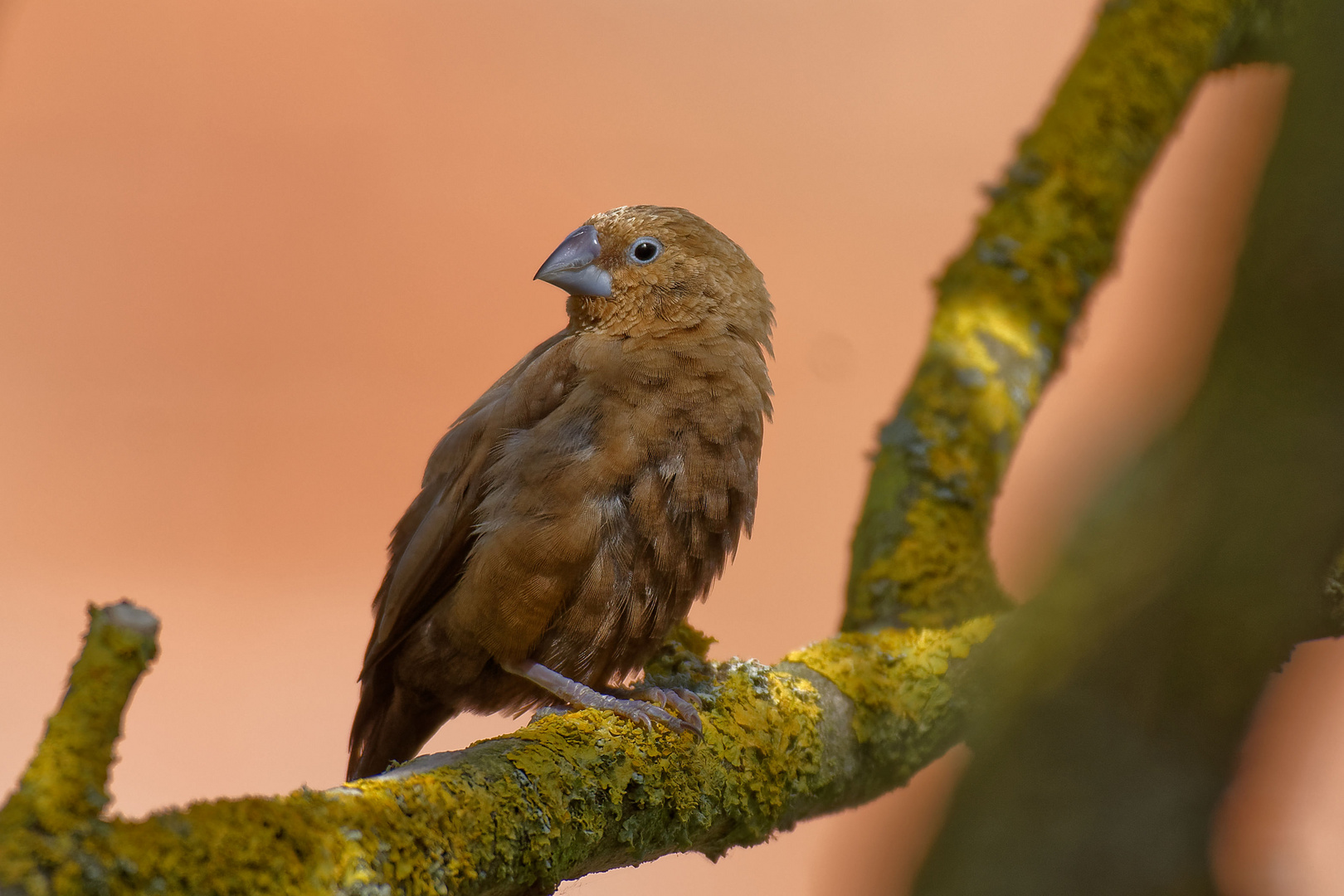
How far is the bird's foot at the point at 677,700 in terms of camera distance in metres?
2.33

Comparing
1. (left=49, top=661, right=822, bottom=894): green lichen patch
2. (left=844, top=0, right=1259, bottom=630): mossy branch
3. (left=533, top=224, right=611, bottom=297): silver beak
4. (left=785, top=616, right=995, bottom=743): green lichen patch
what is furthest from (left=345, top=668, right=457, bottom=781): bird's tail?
(left=844, top=0, right=1259, bottom=630): mossy branch

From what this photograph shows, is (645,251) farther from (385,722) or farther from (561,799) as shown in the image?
(561,799)

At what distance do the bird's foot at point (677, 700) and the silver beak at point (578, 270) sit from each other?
3.39ft

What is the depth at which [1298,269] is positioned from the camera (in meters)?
1.94

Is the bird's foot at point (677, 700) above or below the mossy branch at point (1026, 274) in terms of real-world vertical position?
below

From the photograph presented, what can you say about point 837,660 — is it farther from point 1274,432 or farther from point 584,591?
point 1274,432

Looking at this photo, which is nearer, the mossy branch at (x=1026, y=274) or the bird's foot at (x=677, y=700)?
the bird's foot at (x=677, y=700)

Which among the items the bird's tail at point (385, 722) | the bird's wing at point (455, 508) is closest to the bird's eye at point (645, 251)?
the bird's wing at point (455, 508)

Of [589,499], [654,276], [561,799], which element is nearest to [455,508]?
[589,499]

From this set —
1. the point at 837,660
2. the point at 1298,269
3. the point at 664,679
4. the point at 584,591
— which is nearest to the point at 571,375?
the point at 584,591

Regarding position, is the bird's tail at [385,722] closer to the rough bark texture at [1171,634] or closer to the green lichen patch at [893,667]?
the green lichen patch at [893,667]

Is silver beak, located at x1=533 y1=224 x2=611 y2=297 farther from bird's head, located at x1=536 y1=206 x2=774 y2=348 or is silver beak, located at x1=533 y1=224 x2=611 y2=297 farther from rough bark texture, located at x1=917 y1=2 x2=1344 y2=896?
rough bark texture, located at x1=917 y1=2 x2=1344 y2=896

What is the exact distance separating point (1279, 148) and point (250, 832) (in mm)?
2143

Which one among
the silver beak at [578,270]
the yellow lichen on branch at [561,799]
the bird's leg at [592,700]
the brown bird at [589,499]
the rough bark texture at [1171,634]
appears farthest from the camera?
the silver beak at [578,270]
